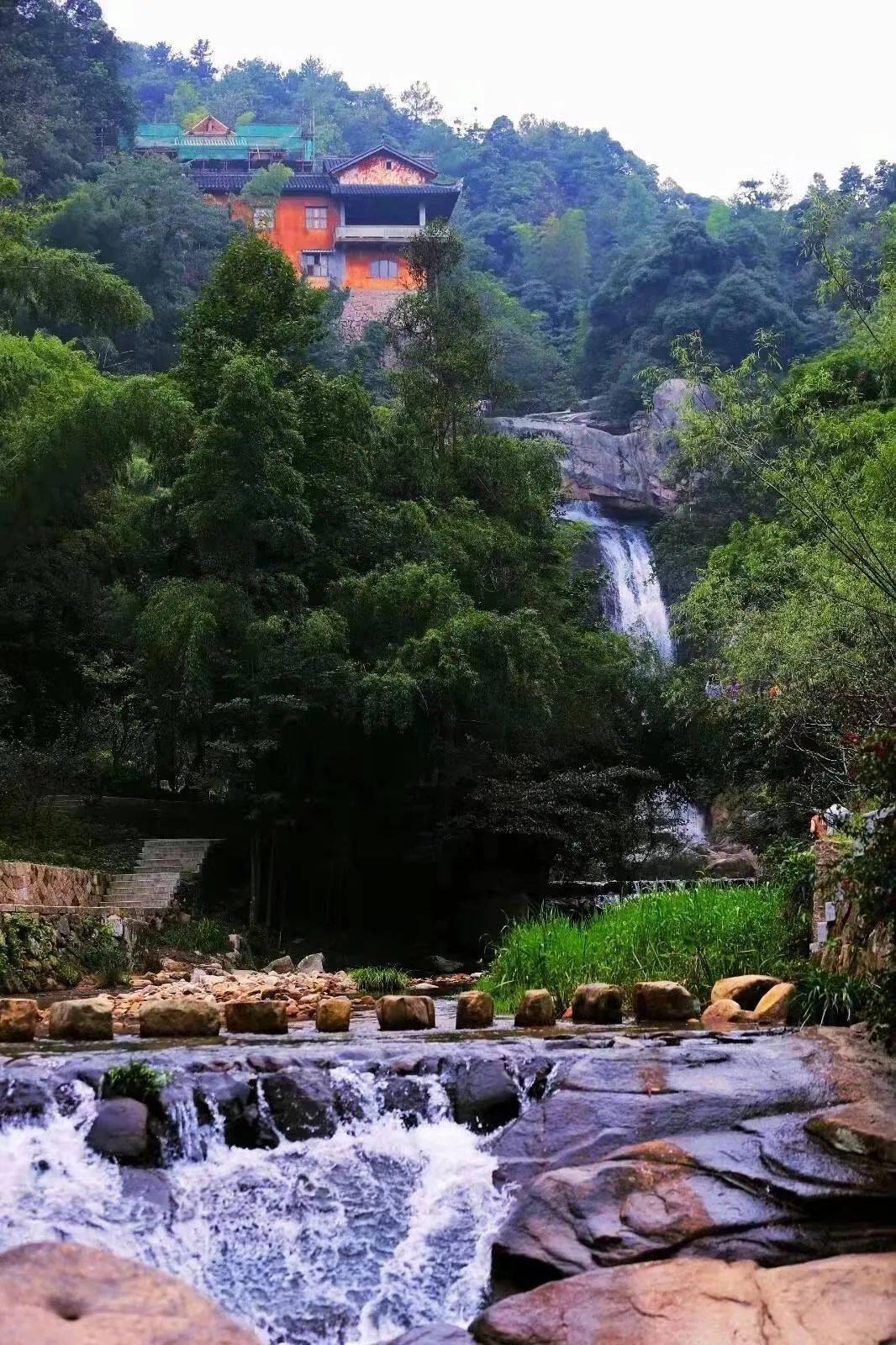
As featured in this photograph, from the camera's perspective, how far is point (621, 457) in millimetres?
40125

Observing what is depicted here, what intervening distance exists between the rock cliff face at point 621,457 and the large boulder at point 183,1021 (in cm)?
3056

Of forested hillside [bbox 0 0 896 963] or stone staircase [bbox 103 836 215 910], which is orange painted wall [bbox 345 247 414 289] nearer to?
forested hillside [bbox 0 0 896 963]

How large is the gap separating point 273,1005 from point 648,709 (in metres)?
13.3

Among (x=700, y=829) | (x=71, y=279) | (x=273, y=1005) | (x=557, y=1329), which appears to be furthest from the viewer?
(x=700, y=829)

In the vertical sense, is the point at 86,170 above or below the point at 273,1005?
above

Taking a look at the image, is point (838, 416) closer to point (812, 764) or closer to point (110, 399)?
point (812, 764)

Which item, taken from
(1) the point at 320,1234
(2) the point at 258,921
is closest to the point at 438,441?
(2) the point at 258,921

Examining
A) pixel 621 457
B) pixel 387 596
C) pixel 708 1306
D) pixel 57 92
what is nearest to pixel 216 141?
pixel 57 92

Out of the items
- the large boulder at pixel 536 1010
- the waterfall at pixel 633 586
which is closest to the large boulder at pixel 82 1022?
the large boulder at pixel 536 1010

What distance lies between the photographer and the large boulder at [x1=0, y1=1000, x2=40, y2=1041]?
834cm

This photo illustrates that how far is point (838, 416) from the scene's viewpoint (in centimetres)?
2081

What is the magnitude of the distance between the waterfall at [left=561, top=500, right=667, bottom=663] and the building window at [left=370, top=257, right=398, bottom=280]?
23.3m

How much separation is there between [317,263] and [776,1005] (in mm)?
52053

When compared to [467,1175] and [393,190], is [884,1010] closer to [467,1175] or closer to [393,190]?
[467,1175]
